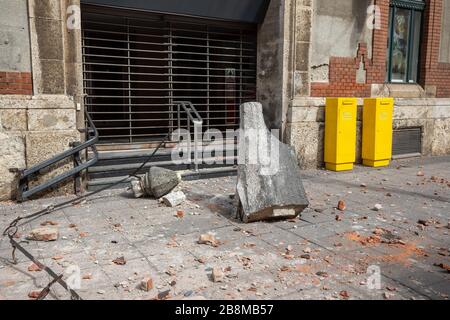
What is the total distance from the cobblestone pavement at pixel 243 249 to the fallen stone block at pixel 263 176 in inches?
7.2

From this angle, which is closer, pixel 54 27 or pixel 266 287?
pixel 266 287

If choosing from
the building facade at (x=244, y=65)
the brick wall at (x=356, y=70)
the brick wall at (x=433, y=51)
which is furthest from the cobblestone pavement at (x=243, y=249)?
the brick wall at (x=433, y=51)

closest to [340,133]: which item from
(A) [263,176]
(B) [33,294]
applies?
(A) [263,176]

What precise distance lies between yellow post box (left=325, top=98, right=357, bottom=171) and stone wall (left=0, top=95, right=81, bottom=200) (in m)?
4.79

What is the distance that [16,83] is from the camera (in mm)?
5891

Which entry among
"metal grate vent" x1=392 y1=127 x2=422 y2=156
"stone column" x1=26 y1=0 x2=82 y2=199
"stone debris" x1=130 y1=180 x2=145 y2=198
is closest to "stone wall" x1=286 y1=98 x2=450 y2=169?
"metal grate vent" x1=392 y1=127 x2=422 y2=156

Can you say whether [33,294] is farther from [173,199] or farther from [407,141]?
[407,141]

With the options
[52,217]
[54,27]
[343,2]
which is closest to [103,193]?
[52,217]

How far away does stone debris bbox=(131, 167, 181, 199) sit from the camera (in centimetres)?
596

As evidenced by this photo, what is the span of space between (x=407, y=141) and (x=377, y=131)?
185 centimetres

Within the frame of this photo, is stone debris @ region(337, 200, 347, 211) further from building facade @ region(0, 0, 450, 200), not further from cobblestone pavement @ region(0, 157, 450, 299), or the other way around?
building facade @ region(0, 0, 450, 200)

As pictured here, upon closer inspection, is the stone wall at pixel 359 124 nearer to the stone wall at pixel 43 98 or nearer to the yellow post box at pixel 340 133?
the yellow post box at pixel 340 133
